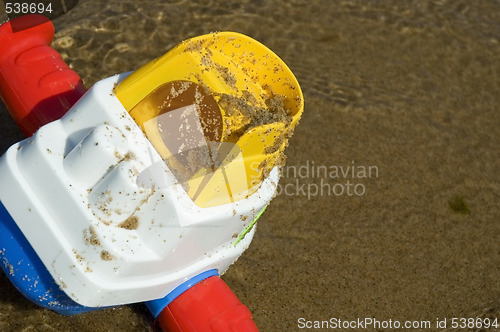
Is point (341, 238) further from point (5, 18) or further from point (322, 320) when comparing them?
point (5, 18)

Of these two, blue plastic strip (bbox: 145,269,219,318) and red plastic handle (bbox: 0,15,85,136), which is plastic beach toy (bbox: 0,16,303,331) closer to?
blue plastic strip (bbox: 145,269,219,318)

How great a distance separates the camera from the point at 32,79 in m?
1.76

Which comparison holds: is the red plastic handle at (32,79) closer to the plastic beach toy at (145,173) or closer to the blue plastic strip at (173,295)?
the plastic beach toy at (145,173)

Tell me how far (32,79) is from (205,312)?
2.74 feet

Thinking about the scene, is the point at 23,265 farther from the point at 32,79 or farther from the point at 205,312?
the point at 32,79

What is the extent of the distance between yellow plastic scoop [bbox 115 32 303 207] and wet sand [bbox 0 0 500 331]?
0.62 metres

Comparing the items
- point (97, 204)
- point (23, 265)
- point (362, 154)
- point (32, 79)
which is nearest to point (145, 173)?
point (97, 204)

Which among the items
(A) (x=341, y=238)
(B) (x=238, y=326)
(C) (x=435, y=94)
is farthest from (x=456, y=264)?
(B) (x=238, y=326)

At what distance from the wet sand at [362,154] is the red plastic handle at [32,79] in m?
0.37

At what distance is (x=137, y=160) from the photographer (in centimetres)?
139

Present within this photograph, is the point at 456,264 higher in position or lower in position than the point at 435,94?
lower

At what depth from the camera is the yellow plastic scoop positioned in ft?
4.60

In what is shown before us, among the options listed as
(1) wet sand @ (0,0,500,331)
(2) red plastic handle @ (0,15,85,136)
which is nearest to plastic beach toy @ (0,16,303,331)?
(2) red plastic handle @ (0,15,85,136)

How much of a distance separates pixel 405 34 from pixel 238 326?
167 centimetres
